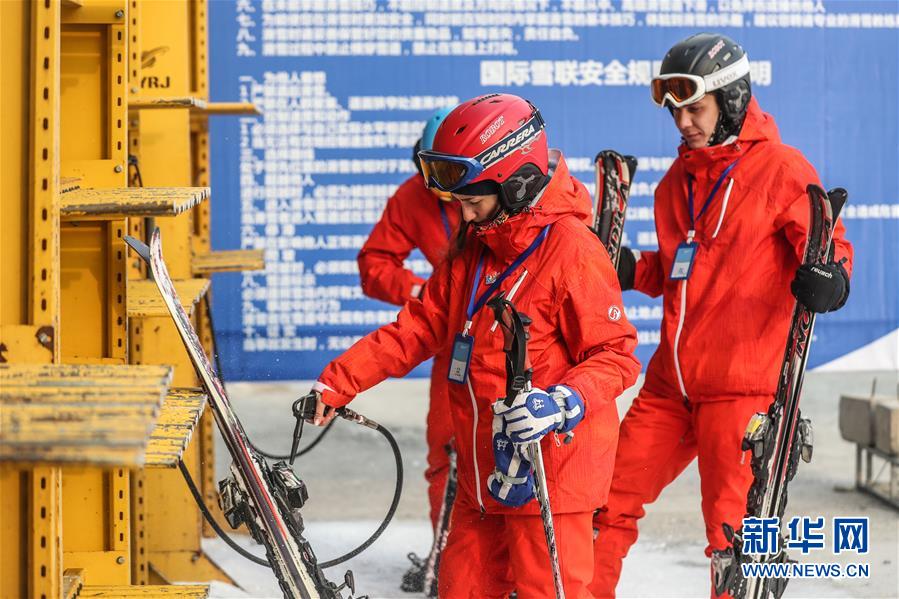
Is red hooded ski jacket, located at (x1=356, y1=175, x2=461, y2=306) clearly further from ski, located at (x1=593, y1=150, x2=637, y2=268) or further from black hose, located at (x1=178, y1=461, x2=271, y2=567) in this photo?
black hose, located at (x1=178, y1=461, x2=271, y2=567)

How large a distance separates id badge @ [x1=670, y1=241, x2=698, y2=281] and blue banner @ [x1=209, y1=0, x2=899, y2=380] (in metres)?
2.89

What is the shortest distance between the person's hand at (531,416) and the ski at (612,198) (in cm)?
152

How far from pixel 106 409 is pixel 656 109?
5494 millimetres

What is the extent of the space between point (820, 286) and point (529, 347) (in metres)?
1.10

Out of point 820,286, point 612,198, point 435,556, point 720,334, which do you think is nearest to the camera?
point 820,286

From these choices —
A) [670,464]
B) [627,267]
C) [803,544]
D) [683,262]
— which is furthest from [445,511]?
[683,262]

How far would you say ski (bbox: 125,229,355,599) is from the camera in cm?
355

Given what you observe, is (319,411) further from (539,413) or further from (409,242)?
(409,242)

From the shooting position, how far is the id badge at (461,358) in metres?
3.79

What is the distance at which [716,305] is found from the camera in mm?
4637

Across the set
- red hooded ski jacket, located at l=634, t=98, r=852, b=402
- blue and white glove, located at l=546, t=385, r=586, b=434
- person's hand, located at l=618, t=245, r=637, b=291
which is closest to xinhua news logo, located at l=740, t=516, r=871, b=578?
red hooded ski jacket, located at l=634, t=98, r=852, b=402

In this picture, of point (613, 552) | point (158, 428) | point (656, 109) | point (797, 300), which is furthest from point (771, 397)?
point (656, 109)

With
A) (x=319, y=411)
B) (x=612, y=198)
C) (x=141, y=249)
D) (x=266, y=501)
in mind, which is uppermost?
(x=612, y=198)

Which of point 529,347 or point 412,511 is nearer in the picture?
point 529,347
